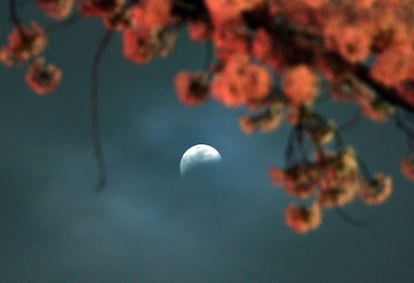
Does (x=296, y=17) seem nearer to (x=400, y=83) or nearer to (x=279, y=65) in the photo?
(x=279, y=65)

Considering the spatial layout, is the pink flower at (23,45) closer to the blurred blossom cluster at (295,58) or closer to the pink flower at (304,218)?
the blurred blossom cluster at (295,58)

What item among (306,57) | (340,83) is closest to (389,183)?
(340,83)

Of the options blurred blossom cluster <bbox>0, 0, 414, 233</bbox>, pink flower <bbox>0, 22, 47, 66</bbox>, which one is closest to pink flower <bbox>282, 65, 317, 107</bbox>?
blurred blossom cluster <bbox>0, 0, 414, 233</bbox>

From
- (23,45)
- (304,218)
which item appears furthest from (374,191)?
(23,45)

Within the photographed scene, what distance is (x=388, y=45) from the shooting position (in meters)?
4.15

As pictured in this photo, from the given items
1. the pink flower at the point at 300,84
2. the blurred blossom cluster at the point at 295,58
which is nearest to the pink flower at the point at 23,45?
the blurred blossom cluster at the point at 295,58

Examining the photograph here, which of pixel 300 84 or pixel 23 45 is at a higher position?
pixel 23 45

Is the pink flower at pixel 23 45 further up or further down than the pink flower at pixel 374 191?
further up

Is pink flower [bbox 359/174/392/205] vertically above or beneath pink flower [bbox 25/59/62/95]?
beneath

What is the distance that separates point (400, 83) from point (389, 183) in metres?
1.33

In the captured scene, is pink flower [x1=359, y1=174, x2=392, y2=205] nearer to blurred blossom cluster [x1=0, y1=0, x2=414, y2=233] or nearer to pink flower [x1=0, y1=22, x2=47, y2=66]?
blurred blossom cluster [x1=0, y1=0, x2=414, y2=233]

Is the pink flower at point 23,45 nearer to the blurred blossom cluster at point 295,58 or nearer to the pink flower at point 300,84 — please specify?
the blurred blossom cluster at point 295,58

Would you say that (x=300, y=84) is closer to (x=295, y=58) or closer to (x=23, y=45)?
(x=295, y=58)

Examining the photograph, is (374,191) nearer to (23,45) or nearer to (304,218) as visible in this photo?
(304,218)
